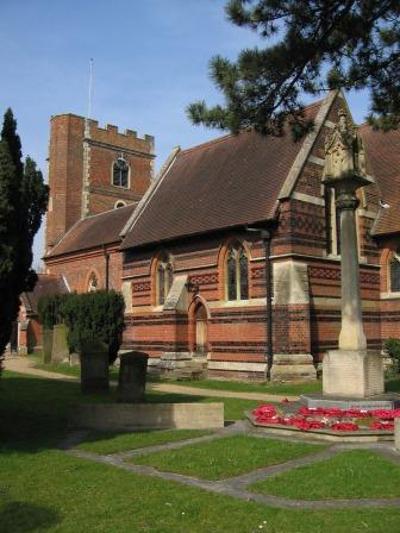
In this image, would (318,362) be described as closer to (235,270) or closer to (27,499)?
(235,270)

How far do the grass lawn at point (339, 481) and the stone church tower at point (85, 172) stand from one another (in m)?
35.2

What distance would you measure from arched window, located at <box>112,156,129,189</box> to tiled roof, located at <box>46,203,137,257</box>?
16.7 feet

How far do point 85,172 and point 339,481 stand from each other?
1496 inches

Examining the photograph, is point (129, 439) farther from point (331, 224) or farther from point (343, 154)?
point (331, 224)

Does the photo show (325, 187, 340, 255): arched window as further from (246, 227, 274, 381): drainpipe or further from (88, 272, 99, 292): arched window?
(88, 272, 99, 292): arched window

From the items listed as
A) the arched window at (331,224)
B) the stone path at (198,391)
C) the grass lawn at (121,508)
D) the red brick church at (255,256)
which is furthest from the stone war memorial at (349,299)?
the arched window at (331,224)

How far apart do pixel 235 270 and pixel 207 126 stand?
13386mm

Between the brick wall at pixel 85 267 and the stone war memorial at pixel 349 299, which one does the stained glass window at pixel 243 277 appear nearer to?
the stone war memorial at pixel 349 299

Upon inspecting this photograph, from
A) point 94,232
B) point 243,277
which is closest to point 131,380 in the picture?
point 243,277

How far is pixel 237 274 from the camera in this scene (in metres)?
Answer: 22.8

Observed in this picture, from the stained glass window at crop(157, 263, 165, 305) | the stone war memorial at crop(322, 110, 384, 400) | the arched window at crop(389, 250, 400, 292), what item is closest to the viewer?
the stone war memorial at crop(322, 110, 384, 400)

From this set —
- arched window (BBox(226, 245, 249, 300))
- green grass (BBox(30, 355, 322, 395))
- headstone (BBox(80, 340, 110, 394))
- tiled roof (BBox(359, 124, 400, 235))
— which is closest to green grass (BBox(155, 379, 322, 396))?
green grass (BBox(30, 355, 322, 395))

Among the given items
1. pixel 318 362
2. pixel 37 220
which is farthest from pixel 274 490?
pixel 318 362

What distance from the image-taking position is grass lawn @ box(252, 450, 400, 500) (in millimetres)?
6789
